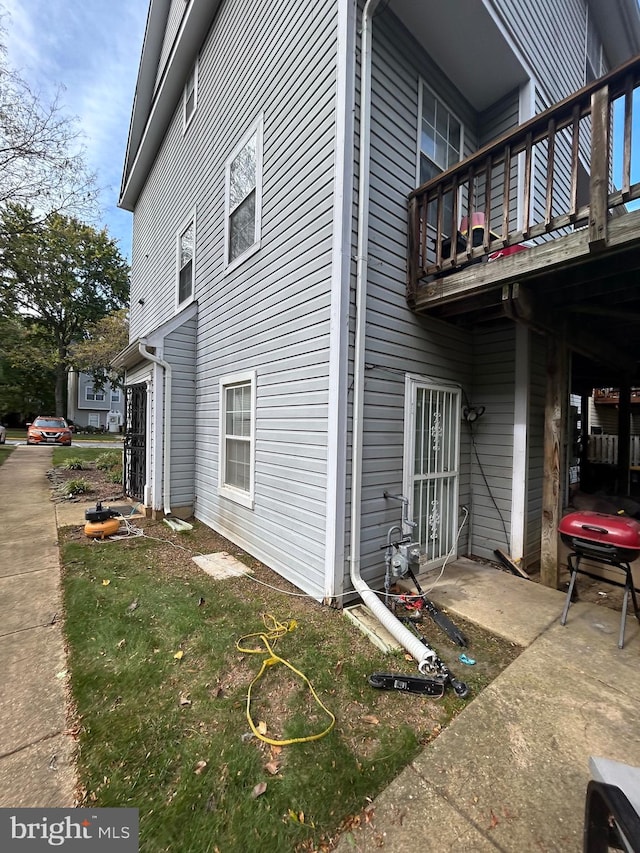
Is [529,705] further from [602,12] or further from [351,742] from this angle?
[602,12]

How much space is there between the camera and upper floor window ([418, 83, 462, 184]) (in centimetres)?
426

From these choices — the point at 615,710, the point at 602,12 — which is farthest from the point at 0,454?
the point at 602,12

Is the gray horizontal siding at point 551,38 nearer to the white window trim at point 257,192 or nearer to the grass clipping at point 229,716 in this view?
the white window trim at point 257,192

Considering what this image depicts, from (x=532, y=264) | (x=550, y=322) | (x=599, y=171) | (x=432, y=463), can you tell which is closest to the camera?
(x=599, y=171)

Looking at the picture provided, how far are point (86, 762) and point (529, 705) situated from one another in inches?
95.8

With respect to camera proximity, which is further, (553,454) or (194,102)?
(194,102)

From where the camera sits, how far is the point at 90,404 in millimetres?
37781

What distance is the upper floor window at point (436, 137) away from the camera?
4.26 m

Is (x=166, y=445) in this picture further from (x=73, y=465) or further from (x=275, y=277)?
(x=73, y=465)

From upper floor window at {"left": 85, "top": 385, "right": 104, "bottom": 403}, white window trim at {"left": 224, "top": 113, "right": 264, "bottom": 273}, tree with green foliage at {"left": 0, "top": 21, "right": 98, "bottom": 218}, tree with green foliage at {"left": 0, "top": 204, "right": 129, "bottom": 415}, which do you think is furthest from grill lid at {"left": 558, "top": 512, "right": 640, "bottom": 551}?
upper floor window at {"left": 85, "top": 385, "right": 104, "bottom": 403}

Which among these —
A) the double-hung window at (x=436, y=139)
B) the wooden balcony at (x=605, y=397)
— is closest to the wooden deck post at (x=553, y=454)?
the double-hung window at (x=436, y=139)

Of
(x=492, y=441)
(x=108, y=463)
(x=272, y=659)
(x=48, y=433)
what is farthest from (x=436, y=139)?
(x=48, y=433)

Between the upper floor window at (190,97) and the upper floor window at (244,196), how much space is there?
267cm

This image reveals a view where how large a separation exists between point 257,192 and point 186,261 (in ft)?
10.5
